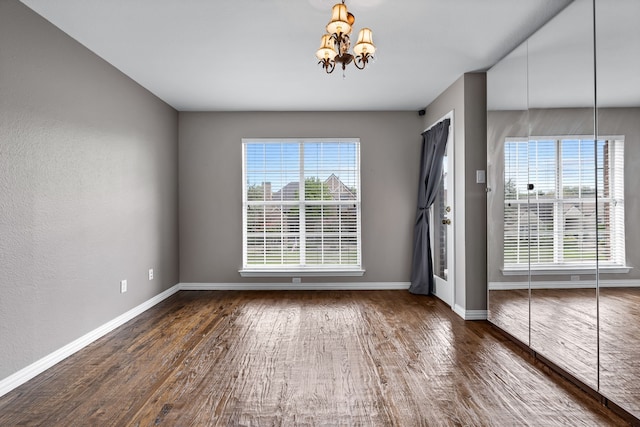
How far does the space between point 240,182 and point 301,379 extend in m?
3.35

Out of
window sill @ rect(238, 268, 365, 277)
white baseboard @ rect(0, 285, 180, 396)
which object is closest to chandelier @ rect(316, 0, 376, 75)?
white baseboard @ rect(0, 285, 180, 396)

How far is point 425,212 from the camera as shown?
16.3 feet

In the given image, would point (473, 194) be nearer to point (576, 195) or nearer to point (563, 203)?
point (563, 203)

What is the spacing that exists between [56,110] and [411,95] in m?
3.70

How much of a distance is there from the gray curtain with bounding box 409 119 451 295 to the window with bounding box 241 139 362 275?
0.83 m

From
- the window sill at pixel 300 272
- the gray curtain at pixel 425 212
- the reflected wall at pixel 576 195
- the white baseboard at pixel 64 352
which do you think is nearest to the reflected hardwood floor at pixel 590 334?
the reflected wall at pixel 576 195

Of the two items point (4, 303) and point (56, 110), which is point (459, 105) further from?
point (4, 303)

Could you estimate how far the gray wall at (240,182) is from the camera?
5262 millimetres

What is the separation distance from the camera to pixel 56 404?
7.27 feet

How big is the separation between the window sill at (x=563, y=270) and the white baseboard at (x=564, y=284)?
0.06 m

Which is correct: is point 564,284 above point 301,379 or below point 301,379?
above

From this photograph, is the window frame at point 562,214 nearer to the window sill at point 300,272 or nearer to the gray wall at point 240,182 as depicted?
the gray wall at point 240,182

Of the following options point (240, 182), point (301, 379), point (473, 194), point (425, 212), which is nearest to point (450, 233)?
point (473, 194)

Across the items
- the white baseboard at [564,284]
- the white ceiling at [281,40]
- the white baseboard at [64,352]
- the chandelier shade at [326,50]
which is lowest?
the white baseboard at [64,352]
